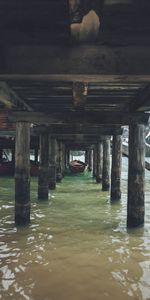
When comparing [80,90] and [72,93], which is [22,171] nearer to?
[72,93]

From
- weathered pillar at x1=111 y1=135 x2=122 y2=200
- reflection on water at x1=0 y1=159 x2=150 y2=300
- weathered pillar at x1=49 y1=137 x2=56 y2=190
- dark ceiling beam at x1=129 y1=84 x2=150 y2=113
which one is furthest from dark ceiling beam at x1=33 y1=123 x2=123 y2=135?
dark ceiling beam at x1=129 y1=84 x2=150 y2=113

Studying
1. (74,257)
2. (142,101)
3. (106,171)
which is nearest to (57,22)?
(142,101)

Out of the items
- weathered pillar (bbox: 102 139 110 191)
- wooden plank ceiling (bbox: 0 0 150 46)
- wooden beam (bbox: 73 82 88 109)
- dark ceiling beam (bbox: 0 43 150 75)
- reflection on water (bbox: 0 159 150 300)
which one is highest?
wooden plank ceiling (bbox: 0 0 150 46)

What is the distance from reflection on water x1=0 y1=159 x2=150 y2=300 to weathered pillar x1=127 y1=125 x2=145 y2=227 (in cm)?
31

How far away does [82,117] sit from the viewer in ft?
28.3

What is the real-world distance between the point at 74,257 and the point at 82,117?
3843mm

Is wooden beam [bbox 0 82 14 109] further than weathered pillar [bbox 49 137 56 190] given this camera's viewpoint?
No

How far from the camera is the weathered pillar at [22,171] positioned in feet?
26.8

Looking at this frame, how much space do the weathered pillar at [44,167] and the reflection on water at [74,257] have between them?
7.52 feet

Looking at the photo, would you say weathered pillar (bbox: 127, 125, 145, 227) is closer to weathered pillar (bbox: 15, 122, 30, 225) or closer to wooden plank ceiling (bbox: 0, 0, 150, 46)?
weathered pillar (bbox: 15, 122, 30, 225)

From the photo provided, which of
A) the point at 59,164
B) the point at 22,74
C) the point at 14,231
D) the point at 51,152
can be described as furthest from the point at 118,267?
the point at 59,164

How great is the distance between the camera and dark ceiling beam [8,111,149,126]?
8109 mm

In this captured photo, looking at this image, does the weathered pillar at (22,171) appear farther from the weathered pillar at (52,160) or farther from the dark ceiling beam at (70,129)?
the weathered pillar at (52,160)

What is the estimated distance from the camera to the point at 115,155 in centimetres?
1239
